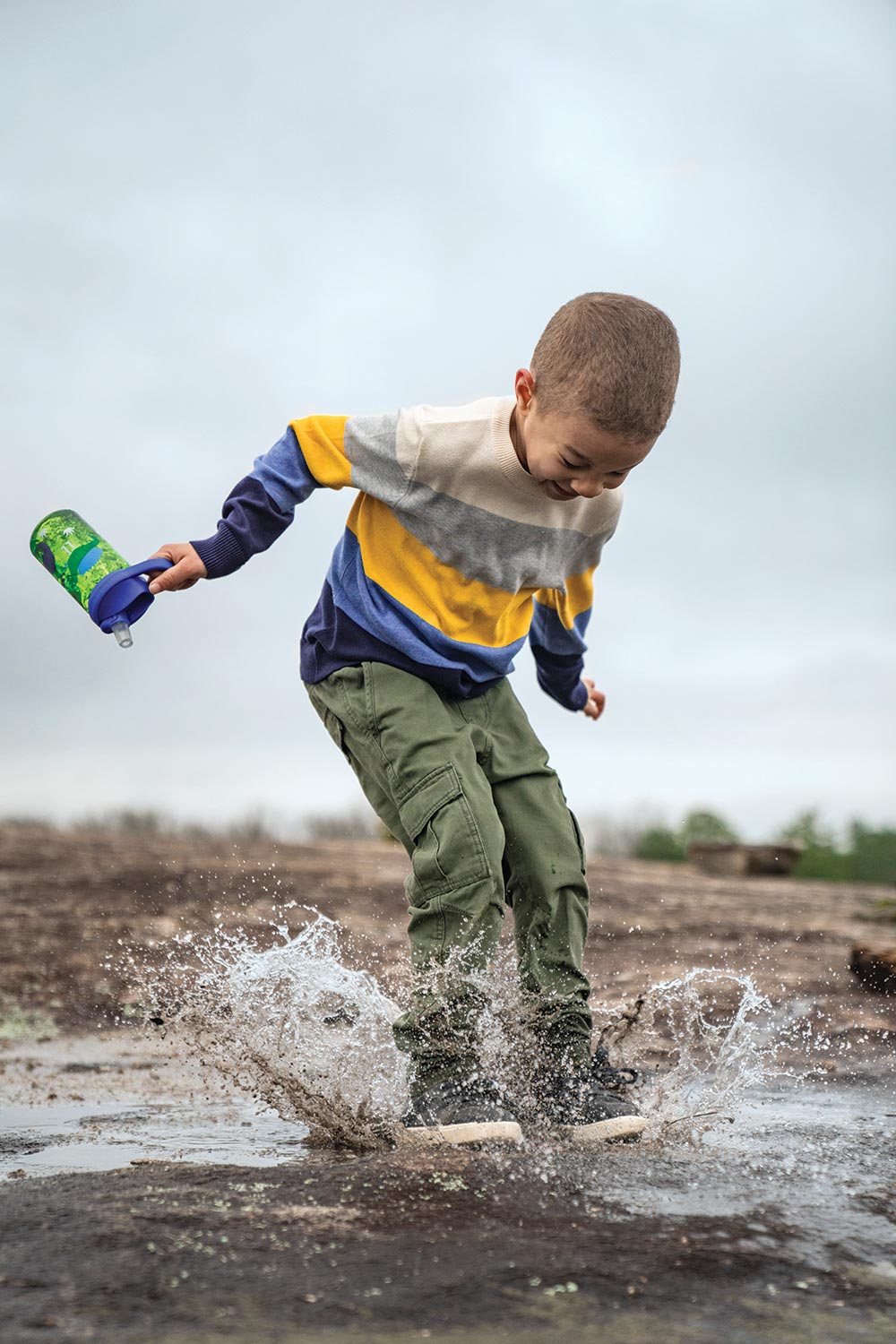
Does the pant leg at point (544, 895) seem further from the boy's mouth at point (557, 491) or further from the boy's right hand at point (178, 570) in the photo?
the boy's right hand at point (178, 570)

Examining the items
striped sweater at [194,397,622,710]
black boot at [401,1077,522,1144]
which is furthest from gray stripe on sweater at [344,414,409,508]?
black boot at [401,1077,522,1144]

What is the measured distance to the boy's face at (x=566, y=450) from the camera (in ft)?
8.84

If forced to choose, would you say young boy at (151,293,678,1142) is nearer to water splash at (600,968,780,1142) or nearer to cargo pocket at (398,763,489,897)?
cargo pocket at (398,763,489,897)

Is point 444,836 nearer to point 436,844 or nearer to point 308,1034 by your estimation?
point 436,844

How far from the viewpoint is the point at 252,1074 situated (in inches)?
129

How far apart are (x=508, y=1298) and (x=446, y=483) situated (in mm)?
1772

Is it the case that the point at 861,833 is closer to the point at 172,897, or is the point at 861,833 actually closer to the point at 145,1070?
the point at 172,897

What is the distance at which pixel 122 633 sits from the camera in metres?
2.91

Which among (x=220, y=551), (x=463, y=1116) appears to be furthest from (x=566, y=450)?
(x=463, y=1116)

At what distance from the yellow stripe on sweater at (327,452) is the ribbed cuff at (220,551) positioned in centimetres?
24

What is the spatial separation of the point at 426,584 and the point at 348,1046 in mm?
1127

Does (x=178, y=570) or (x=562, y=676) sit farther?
(x=562, y=676)

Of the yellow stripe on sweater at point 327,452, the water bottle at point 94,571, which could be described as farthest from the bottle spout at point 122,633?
the yellow stripe on sweater at point 327,452

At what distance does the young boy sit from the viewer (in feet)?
8.84
